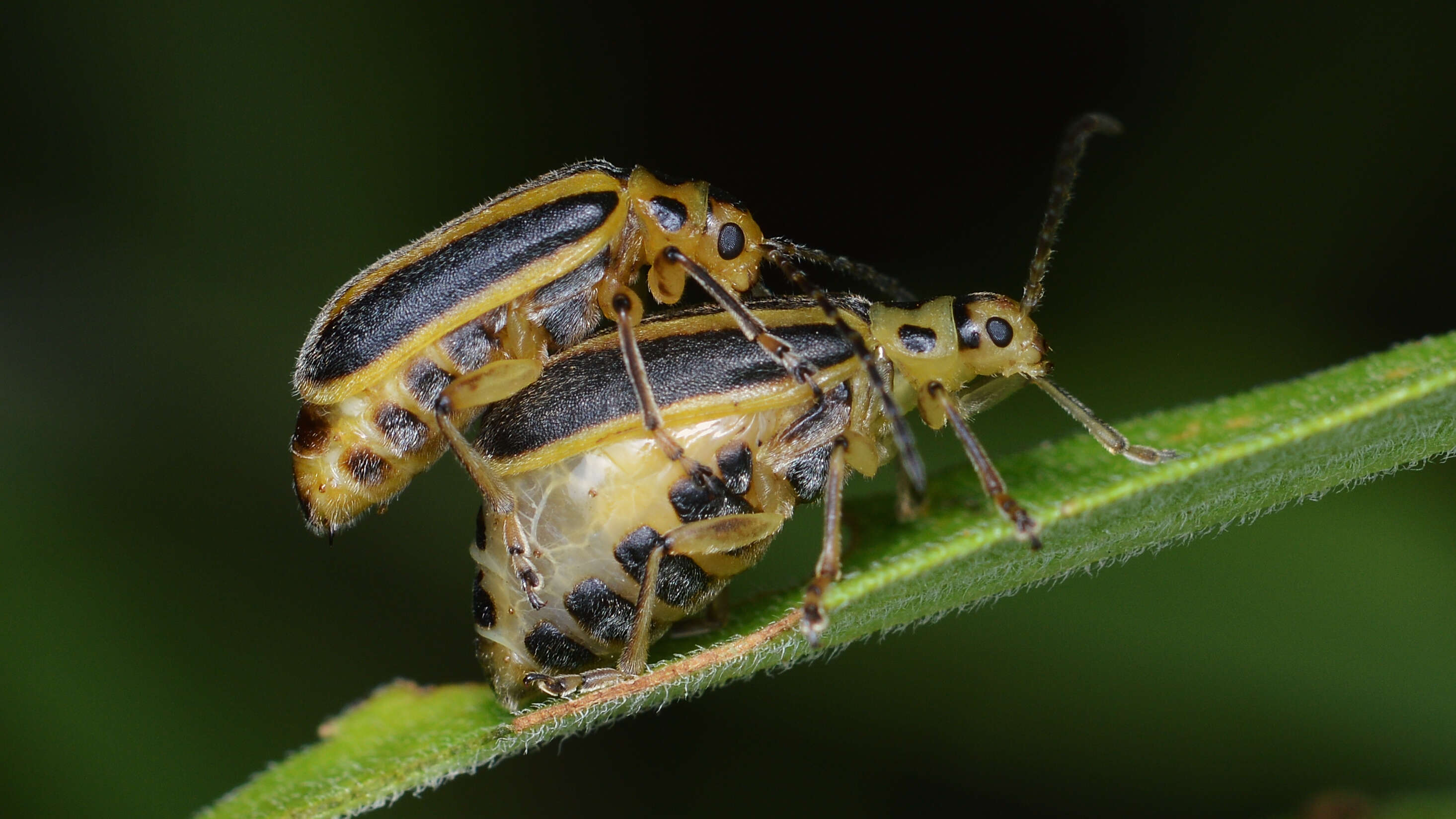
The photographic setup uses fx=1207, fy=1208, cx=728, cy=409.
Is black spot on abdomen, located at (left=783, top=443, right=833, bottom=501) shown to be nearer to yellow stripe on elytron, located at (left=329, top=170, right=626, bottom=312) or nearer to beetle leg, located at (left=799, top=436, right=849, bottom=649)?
beetle leg, located at (left=799, top=436, right=849, bottom=649)

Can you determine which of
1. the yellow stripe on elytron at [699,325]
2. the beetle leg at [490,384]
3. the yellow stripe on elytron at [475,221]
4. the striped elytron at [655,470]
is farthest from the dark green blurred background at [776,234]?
the yellow stripe on elytron at [475,221]

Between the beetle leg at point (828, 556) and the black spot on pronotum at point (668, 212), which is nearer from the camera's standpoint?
the beetle leg at point (828, 556)

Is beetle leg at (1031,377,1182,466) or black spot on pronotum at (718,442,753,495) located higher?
black spot on pronotum at (718,442,753,495)

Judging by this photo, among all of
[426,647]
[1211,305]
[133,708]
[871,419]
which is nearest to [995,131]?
[1211,305]

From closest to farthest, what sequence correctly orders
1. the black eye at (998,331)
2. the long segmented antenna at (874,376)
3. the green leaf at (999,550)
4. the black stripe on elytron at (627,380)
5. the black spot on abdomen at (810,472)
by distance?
the green leaf at (999,550) → the long segmented antenna at (874,376) → the black stripe on elytron at (627,380) → the black spot on abdomen at (810,472) → the black eye at (998,331)

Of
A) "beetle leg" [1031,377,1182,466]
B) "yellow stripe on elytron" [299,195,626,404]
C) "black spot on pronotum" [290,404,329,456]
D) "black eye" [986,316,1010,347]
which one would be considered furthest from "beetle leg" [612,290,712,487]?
"beetle leg" [1031,377,1182,466]

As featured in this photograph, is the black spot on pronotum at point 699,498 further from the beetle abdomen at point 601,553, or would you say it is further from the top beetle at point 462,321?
the top beetle at point 462,321

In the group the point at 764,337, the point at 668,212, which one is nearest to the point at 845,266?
the point at 668,212
